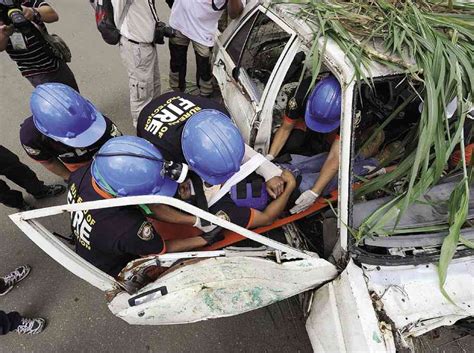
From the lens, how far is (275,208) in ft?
7.10

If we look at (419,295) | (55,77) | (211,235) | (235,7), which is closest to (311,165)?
(211,235)

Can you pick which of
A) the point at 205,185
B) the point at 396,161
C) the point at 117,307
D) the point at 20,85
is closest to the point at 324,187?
the point at 396,161

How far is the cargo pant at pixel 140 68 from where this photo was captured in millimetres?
3211

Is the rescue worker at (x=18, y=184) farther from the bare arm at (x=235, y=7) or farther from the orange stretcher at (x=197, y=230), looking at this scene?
the bare arm at (x=235, y=7)

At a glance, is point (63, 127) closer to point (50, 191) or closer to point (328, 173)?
point (50, 191)

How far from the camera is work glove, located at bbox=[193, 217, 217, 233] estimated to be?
1.98 metres

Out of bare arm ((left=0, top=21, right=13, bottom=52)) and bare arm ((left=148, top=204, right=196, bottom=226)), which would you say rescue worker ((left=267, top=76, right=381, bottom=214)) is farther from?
bare arm ((left=0, top=21, right=13, bottom=52))

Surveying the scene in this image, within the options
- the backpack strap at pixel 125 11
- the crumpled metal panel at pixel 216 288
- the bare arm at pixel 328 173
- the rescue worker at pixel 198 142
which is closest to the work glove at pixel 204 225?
the rescue worker at pixel 198 142

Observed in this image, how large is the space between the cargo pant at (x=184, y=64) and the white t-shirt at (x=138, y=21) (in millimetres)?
616

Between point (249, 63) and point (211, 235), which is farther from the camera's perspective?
point (249, 63)

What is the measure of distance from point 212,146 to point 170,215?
0.46 metres

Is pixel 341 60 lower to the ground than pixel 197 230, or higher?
higher

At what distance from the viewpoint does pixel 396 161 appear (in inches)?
92.4

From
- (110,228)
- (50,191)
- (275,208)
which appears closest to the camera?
(110,228)
